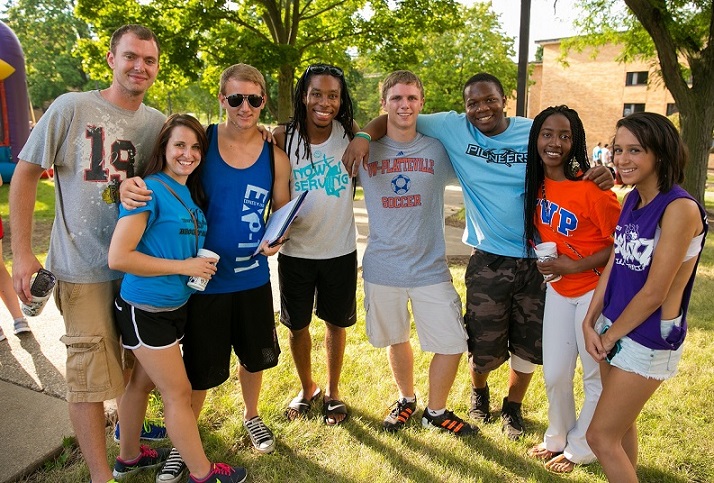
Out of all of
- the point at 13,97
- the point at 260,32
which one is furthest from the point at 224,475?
the point at 260,32

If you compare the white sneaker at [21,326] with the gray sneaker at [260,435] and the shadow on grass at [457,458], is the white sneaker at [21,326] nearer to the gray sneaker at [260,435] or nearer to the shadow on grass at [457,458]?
the gray sneaker at [260,435]

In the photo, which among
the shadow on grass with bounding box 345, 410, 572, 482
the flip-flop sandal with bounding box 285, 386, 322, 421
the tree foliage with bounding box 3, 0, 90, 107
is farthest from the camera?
the tree foliage with bounding box 3, 0, 90, 107

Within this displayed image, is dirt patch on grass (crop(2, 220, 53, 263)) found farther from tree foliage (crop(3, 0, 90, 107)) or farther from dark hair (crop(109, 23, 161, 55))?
tree foliage (crop(3, 0, 90, 107))

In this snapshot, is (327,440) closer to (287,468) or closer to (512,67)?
(287,468)

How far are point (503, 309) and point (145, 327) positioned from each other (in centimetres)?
207

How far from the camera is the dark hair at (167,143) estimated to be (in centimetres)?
250

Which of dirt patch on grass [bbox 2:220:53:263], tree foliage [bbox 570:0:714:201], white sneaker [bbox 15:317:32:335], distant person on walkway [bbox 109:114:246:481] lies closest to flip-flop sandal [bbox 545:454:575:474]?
distant person on walkway [bbox 109:114:246:481]

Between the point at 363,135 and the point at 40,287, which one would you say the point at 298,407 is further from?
the point at 363,135

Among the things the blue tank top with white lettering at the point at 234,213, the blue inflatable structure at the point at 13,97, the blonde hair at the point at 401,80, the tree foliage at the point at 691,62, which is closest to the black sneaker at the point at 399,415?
the blue tank top with white lettering at the point at 234,213

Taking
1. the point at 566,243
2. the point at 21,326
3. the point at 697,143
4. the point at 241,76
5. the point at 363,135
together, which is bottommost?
the point at 21,326

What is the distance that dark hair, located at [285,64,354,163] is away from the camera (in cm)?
313

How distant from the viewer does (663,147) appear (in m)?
2.07

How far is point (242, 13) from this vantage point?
1321cm

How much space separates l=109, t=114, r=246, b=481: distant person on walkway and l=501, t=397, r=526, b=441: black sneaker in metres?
1.87
